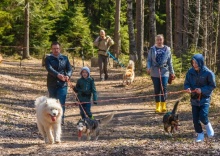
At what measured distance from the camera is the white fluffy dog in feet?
29.7

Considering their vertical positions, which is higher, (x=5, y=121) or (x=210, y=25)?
(x=210, y=25)

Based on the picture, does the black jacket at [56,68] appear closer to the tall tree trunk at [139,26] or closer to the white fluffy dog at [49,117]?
the white fluffy dog at [49,117]

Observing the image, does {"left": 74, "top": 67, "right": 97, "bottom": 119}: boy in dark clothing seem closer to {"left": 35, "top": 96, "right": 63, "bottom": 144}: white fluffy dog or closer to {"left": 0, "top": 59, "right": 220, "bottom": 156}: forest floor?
{"left": 0, "top": 59, "right": 220, "bottom": 156}: forest floor

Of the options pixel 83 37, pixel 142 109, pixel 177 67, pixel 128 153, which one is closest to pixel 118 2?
pixel 83 37

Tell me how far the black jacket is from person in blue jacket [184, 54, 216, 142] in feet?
9.99

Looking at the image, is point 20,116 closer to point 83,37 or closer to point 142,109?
point 142,109

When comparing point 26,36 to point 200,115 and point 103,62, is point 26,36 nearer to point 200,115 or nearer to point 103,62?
point 103,62

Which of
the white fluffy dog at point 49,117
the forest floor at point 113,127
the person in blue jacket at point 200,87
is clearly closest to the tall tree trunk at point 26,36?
the forest floor at point 113,127

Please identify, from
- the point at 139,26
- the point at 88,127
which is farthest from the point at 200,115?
the point at 139,26

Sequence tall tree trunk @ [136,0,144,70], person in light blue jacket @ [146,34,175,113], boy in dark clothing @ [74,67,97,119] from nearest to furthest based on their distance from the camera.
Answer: boy in dark clothing @ [74,67,97,119]
person in light blue jacket @ [146,34,175,113]
tall tree trunk @ [136,0,144,70]

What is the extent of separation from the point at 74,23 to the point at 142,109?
28.6 m

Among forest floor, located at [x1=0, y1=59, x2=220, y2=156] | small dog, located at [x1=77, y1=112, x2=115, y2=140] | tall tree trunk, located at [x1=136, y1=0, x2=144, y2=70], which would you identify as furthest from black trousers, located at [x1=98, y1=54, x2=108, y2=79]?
small dog, located at [x1=77, y1=112, x2=115, y2=140]

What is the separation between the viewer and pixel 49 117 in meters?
9.10

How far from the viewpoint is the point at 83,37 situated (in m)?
42.3
